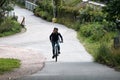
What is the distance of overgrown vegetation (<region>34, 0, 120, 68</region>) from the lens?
20625 millimetres

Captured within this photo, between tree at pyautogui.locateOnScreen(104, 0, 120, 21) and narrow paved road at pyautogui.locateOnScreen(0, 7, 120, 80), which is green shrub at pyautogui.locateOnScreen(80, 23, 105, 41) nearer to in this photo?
narrow paved road at pyautogui.locateOnScreen(0, 7, 120, 80)

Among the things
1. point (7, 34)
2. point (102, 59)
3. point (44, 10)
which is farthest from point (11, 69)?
point (44, 10)

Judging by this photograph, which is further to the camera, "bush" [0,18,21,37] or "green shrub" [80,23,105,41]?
"bush" [0,18,21,37]

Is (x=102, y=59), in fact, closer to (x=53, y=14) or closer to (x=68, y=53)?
(x=68, y=53)

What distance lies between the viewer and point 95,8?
43.0 metres

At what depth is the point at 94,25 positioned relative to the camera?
120ft

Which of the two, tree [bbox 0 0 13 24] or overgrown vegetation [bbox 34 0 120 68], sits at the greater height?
tree [bbox 0 0 13 24]

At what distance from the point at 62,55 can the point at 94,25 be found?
384 inches

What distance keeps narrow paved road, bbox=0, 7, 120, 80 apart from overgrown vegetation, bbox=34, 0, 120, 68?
56cm

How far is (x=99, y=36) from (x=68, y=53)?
171 inches

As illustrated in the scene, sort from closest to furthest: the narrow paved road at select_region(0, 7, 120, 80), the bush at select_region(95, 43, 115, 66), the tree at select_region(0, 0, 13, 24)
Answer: the narrow paved road at select_region(0, 7, 120, 80) → the tree at select_region(0, 0, 13, 24) → the bush at select_region(95, 43, 115, 66)

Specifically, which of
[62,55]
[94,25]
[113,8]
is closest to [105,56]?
[113,8]

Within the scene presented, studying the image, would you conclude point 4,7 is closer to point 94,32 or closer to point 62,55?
point 62,55

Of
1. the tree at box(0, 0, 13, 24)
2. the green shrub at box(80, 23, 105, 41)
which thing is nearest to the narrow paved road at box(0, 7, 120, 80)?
the green shrub at box(80, 23, 105, 41)
